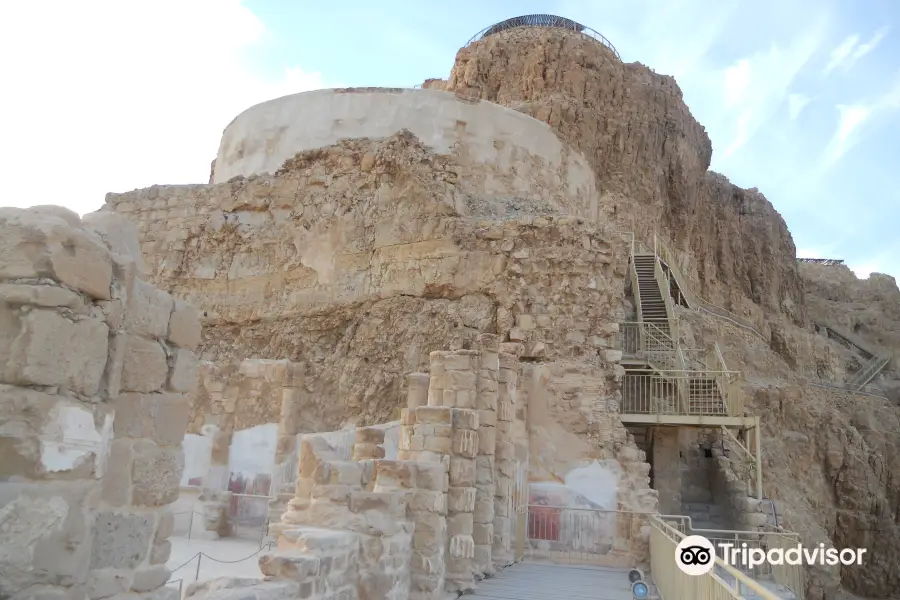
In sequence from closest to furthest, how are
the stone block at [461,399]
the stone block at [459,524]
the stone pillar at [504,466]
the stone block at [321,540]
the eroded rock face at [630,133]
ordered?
the stone block at [321,540] < the stone block at [459,524] < the stone block at [461,399] < the stone pillar at [504,466] < the eroded rock face at [630,133]

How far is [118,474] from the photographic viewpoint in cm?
357

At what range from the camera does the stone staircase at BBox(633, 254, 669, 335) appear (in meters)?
17.7

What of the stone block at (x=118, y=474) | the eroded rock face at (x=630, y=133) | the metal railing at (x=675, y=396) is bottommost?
the stone block at (x=118, y=474)

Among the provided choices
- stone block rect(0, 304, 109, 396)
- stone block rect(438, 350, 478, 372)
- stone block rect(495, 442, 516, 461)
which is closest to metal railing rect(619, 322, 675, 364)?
stone block rect(495, 442, 516, 461)

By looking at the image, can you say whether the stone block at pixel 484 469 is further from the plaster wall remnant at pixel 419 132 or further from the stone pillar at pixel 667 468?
the plaster wall remnant at pixel 419 132

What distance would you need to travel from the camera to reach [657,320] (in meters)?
17.2

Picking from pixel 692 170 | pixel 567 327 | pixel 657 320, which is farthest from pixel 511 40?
pixel 567 327

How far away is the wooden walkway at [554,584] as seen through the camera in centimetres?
794

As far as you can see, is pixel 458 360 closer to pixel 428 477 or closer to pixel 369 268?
pixel 428 477

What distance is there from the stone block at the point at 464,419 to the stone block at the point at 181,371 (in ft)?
16.2

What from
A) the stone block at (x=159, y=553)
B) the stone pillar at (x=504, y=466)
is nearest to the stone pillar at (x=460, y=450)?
the stone pillar at (x=504, y=466)

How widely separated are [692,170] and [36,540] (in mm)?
28311

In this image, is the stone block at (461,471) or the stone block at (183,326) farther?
the stone block at (461,471)

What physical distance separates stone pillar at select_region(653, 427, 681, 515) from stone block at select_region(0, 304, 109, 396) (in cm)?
1222
